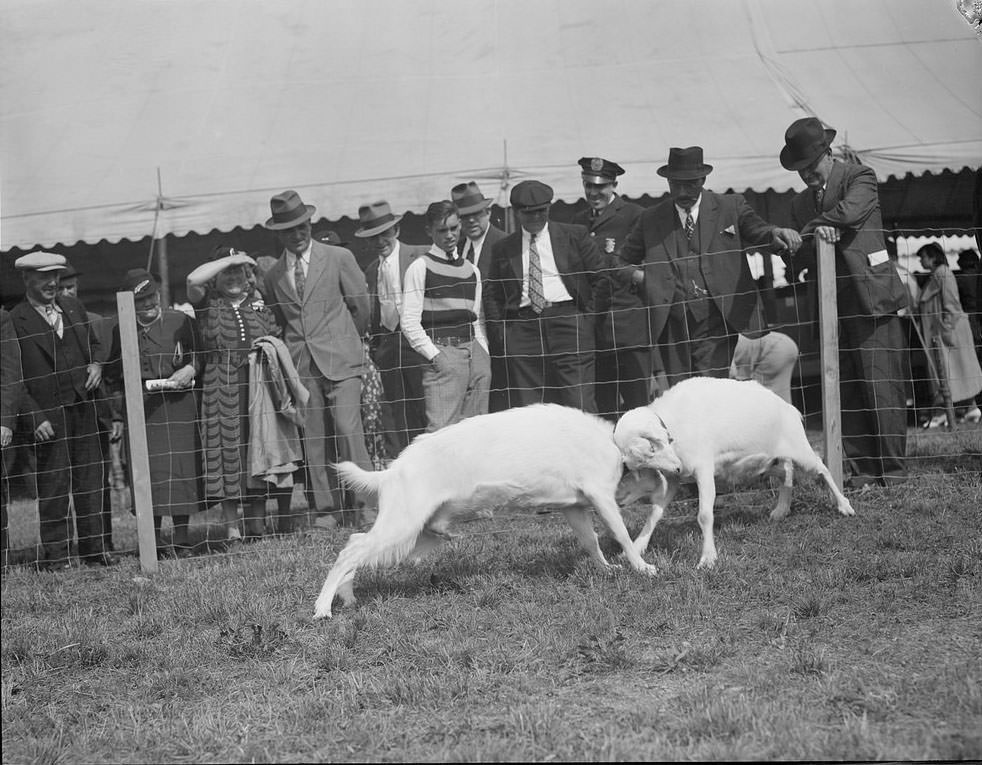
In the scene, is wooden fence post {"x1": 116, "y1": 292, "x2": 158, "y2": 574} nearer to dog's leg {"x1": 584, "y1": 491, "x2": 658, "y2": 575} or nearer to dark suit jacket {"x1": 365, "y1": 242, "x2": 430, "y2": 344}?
dark suit jacket {"x1": 365, "y1": 242, "x2": 430, "y2": 344}

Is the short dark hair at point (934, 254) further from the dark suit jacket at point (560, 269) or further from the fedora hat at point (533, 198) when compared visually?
the fedora hat at point (533, 198)

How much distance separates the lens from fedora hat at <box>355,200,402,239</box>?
9.30 m

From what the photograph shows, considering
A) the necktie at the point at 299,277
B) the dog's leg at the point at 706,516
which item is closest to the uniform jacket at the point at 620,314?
the dog's leg at the point at 706,516

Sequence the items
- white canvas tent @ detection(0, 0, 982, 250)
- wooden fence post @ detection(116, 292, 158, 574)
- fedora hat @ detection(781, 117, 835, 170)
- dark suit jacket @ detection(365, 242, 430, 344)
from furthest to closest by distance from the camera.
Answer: white canvas tent @ detection(0, 0, 982, 250)
dark suit jacket @ detection(365, 242, 430, 344)
fedora hat @ detection(781, 117, 835, 170)
wooden fence post @ detection(116, 292, 158, 574)

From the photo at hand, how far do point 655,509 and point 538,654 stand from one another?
180cm

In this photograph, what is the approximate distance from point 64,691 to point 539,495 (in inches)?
98.7

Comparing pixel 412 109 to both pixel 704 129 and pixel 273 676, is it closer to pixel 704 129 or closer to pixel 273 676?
pixel 704 129

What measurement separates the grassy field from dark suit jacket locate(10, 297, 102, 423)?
1499 mm

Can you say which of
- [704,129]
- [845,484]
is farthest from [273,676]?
[704,129]

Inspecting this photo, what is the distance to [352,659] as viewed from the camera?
5.05 meters

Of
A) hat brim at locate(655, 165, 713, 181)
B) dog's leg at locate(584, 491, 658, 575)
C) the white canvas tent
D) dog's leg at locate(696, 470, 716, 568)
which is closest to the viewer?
dog's leg at locate(584, 491, 658, 575)

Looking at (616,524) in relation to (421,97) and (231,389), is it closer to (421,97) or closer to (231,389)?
(231,389)

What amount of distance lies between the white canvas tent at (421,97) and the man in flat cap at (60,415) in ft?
9.97

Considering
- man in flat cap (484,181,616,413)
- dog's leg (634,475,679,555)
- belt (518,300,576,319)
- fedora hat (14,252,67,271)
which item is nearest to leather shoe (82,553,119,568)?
fedora hat (14,252,67,271)
